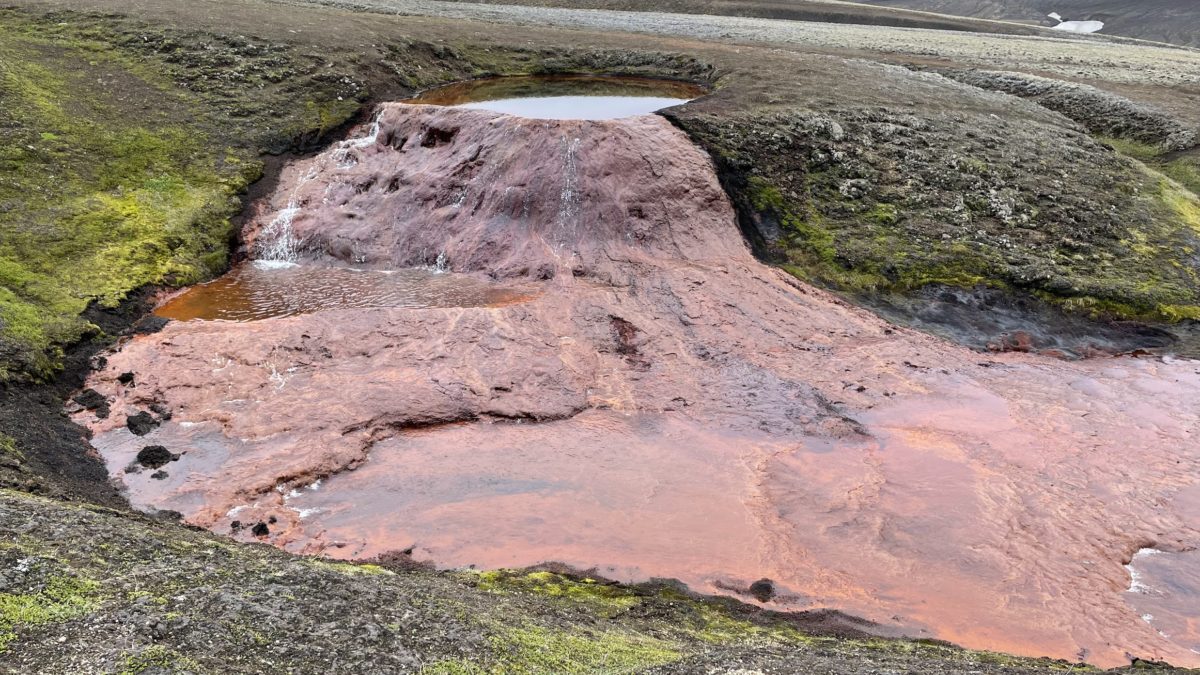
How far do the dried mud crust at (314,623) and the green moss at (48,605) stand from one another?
14 millimetres

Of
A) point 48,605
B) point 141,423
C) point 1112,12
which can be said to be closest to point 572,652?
point 48,605

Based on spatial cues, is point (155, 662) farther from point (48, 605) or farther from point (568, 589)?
point (568, 589)

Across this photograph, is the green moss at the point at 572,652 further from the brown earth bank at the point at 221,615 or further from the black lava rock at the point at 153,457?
the black lava rock at the point at 153,457

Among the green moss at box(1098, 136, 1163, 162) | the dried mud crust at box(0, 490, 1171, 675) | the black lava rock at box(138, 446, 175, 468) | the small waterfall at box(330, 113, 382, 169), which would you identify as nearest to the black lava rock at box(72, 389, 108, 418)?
the black lava rock at box(138, 446, 175, 468)

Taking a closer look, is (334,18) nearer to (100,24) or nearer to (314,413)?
(100,24)

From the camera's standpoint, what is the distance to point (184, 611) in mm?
6988

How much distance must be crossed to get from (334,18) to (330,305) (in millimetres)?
22123

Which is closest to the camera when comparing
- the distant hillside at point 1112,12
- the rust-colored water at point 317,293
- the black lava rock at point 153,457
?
the black lava rock at point 153,457

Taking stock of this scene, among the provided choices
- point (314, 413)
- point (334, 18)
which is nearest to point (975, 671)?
point (314, 413)

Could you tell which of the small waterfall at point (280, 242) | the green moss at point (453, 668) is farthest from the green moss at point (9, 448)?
the small waterfall at point (280, 242)

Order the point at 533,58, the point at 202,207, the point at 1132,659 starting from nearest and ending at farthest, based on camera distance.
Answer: the point at 1132,659
the point at 202,207
the point at 533,58

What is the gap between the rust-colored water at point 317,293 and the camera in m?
18.6

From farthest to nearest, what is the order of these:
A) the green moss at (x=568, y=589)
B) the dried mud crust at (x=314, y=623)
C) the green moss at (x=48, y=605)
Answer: the green moss at (x=568, y=589), the dried mud crust at (x=314, y=623), the green moss at (x=48, y=605)

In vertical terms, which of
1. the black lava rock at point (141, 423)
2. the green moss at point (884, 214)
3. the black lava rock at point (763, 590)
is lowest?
the black lava rock at point (763, 590)
